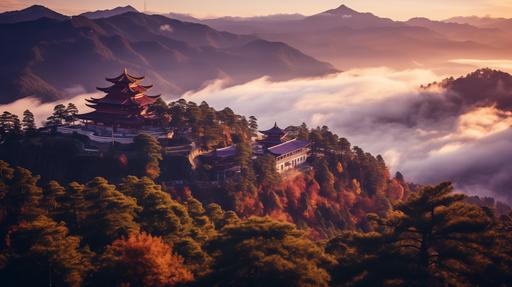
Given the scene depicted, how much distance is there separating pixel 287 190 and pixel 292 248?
35.6 meters

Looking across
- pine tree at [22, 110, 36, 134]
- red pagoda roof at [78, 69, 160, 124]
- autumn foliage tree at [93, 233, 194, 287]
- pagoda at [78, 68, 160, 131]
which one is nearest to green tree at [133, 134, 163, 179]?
pagoda at [78, 68, 160, 131]

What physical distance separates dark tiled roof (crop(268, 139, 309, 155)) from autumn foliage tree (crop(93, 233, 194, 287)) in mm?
36399

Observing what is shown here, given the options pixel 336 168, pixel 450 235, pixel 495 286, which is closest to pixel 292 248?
pixel 450 235

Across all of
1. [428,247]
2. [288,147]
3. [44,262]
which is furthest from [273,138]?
[428,247]

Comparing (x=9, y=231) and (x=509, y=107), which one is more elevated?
(x=509, y=107)

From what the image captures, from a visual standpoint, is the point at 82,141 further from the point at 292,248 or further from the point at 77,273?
the point at 292,248

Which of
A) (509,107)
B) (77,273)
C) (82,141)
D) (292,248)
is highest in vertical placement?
(509,107)

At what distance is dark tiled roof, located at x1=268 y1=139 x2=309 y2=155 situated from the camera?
57.6 meters

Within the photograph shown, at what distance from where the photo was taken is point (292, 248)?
1950 cm

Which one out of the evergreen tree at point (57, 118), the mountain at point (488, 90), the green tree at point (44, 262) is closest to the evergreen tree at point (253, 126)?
the evergreen tree at point (57, 118)

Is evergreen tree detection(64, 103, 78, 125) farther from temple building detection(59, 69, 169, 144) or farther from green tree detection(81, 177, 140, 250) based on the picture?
green tree detection(81, 177, 140, 250)

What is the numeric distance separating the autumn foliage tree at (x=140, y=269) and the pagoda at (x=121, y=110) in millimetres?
35315

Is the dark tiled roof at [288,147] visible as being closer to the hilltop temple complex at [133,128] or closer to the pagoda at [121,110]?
the hilltop temple complex at [133,128]

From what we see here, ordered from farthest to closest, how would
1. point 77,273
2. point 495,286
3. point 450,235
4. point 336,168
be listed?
point 336,168
point 77,273
point 450,235
point 495,286
